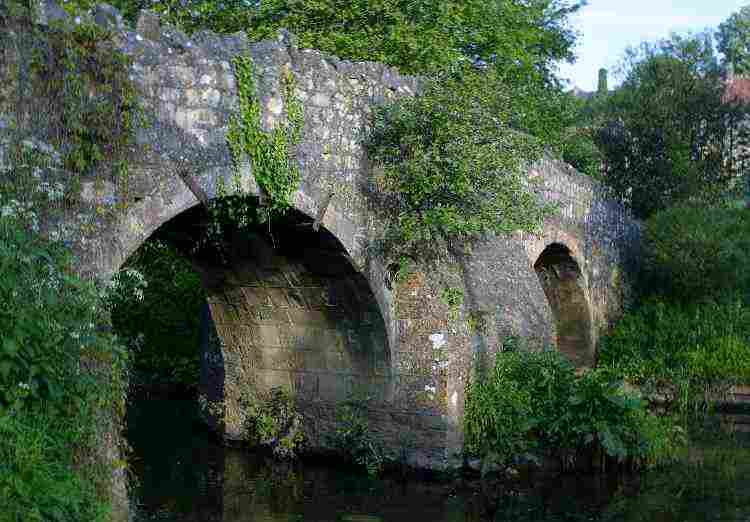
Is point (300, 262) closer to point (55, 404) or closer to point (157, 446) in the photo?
point (157, 446)

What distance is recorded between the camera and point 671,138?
63.0 ft

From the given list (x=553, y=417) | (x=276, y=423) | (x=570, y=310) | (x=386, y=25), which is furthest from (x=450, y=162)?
(x=570, y=310)

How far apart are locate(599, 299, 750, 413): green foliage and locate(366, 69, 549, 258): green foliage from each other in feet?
15.7

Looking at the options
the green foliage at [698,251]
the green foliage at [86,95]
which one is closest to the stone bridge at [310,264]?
the green foliage at [86,95]

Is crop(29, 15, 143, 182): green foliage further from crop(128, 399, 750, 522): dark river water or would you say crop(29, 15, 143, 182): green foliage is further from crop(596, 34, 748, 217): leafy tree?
crop(596, 34, 748, 217): leafy tree

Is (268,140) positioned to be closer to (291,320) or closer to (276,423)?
(291,320)

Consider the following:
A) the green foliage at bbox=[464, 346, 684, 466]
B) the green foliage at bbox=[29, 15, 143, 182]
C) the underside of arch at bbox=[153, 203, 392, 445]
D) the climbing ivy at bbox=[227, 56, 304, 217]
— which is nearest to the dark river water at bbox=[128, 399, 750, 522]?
the green foliage at bbox=[464, 346, 684, 466]

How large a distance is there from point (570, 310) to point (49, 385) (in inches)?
463

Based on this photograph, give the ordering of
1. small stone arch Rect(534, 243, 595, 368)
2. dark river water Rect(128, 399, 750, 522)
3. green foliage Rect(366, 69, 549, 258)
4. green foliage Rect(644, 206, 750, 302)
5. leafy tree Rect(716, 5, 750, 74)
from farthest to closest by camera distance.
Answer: leafy tree Rect(716, 5, 750, 74) → green foliage Rect(644, 206, 750, 302) → small stone arch Rect(534, 243, 595, 368) → green foliage Rect(366, 69, 549, 258) → dark river water Rect(128, 399, 750, 522)

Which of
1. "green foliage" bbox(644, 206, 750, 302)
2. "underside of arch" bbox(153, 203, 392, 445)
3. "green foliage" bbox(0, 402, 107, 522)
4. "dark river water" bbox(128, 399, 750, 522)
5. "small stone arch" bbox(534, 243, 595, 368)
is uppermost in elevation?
"green foliage" bbox(644, 206, 750, 302)

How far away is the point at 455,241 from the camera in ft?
31.8

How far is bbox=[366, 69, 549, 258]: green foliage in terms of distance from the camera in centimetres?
847

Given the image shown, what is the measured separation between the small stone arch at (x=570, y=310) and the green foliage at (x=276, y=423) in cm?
638

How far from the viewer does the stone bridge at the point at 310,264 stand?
666cm
